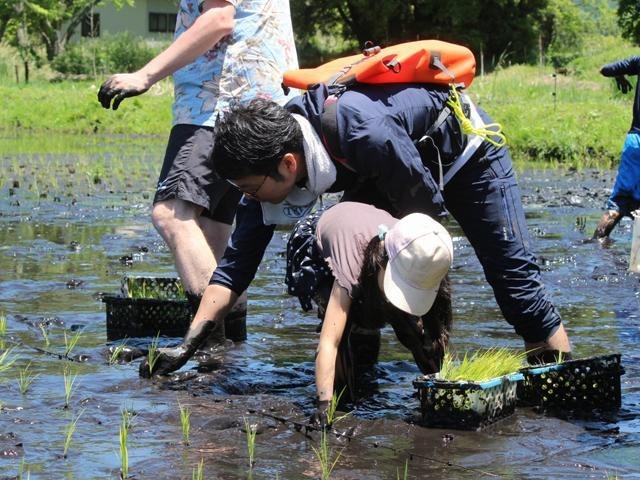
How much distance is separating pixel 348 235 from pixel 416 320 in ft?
1.53

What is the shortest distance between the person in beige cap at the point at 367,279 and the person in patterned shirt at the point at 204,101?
752mm

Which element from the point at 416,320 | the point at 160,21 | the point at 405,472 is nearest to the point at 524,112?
the point at 416,320

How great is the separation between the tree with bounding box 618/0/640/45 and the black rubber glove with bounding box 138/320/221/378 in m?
29.4

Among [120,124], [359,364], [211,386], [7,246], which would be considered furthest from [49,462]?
[120,124]

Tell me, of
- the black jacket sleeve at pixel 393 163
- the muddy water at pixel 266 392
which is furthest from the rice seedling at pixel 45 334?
the black jacket sleeve at pixel 393 163

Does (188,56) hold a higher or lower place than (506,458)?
higher

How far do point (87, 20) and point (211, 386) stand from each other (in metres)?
57.7

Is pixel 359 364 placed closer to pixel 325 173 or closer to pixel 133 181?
pixel 325 173

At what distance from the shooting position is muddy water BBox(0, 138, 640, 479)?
3889 mm

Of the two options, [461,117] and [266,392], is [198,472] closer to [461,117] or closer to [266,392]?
[266,392]

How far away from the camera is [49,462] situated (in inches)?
151

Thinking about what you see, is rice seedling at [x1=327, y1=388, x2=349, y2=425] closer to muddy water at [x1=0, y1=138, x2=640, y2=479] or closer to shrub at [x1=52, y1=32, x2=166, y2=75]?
muddy water at [x1=0, y1=138, x2=640, y2=479]

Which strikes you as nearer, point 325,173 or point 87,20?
point 325,173

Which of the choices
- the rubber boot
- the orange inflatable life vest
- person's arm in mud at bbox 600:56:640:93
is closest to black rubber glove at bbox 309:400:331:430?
the orange inflatable life vest
